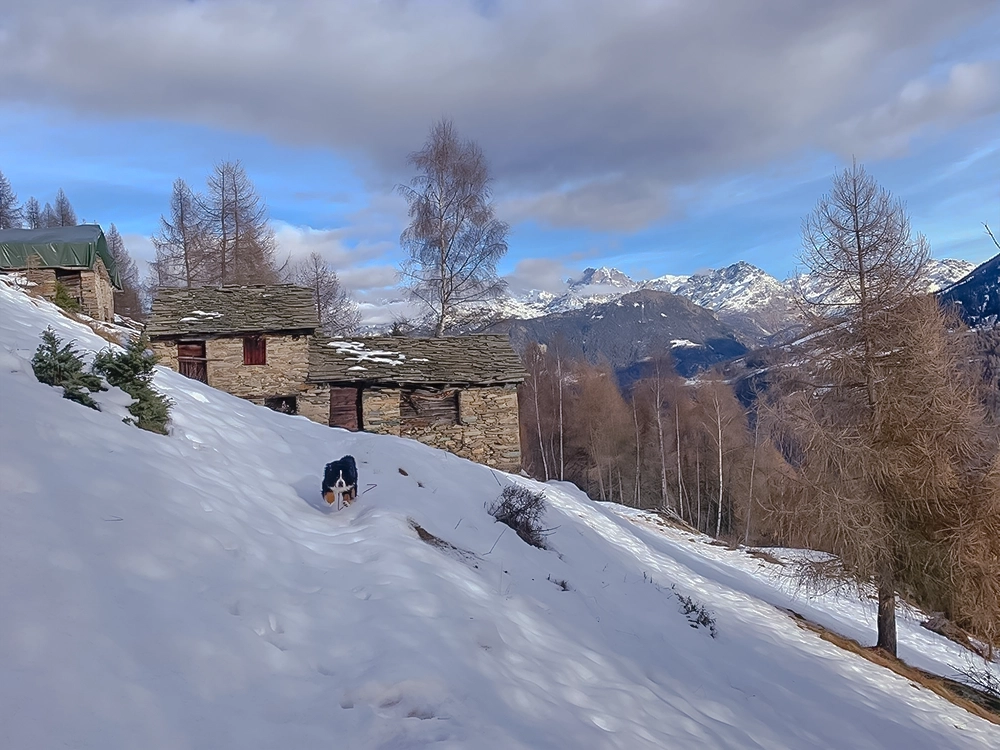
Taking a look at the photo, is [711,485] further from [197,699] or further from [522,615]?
[197,699]

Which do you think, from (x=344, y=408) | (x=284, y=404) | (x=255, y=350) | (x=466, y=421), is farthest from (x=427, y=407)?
(x=255, y=350)

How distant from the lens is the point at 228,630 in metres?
3.29

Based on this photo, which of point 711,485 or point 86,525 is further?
point 711,485

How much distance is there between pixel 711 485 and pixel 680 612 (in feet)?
92.0

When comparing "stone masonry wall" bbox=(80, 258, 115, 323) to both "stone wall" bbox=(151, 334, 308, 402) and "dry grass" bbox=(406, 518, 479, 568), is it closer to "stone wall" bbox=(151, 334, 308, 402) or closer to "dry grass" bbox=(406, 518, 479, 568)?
"stone wall" bbox=(151, 334, 308, 402)

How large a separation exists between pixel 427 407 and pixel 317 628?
1305 centimetres

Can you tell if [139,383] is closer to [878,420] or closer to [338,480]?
[338,480]

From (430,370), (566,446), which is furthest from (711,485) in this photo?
(430,370)

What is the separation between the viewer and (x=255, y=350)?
1639 centimetres

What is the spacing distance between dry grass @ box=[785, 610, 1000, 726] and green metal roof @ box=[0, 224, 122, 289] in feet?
67.8

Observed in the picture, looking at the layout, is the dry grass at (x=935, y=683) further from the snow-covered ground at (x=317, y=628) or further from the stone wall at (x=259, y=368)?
the stone wall at (x=259, y=368)

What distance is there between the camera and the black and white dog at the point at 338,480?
6.55 metres

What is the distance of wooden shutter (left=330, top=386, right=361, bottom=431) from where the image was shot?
16484 mm

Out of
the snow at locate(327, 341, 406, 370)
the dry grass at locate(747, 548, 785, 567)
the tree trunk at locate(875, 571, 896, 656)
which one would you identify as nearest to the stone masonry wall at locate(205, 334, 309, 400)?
the snow at locate(327, 341, 406, 370)
